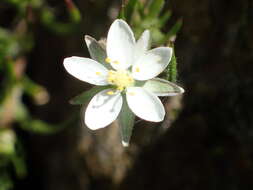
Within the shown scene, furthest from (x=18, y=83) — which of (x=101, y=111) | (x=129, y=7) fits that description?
(x=101, y=111)

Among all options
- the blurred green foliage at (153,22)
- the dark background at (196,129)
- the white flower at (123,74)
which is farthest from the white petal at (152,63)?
the dark background at (196,129)

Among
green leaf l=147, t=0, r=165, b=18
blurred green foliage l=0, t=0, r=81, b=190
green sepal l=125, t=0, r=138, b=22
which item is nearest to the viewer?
green sepal l=125, t=0, r=138, b=22

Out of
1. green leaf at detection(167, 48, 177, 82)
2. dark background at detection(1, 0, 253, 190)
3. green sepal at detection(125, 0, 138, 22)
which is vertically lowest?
dark background at detection(1, 0, 253, 190)

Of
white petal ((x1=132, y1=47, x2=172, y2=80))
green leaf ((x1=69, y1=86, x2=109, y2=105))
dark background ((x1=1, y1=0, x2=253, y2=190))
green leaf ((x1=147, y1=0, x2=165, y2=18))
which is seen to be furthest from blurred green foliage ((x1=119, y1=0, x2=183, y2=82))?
green leaf ((x1=69, y1=86, x2=109, y2=105))

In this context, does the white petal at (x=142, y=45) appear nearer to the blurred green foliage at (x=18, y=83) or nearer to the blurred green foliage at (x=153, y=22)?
the blurred green foliage at (x=153, y=22)

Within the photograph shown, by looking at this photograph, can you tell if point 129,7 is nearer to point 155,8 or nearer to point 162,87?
point 155,8

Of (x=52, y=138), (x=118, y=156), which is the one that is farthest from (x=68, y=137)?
(x=118, y=156)

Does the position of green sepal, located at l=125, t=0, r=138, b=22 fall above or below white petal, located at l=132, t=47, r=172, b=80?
above

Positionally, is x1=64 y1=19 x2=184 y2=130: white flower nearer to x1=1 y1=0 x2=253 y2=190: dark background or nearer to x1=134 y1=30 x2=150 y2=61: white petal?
x1=134 y1=30 x2=150 y2=61: white petal
